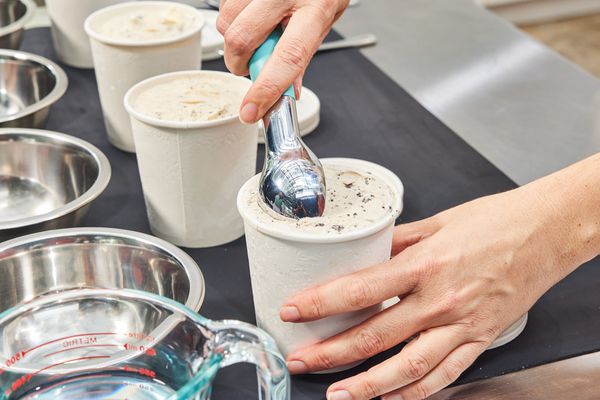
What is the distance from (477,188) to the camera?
1.04m

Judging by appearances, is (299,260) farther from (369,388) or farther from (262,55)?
(262,55)

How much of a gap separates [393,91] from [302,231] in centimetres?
63

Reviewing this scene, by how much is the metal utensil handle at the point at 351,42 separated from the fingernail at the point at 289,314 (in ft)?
2.53

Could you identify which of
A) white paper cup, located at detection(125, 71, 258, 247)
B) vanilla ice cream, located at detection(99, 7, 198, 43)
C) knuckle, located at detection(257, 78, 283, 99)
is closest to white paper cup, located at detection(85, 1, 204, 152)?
vanilla ice cream, located at detection(99, 7, 198, 43)

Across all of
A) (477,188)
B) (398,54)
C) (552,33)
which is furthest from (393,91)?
(552,33)

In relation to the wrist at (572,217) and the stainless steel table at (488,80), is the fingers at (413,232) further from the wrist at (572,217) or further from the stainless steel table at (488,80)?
the stainless steel table at (488,80)

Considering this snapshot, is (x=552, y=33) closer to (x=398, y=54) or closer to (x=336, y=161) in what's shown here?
(x=398, y=54)

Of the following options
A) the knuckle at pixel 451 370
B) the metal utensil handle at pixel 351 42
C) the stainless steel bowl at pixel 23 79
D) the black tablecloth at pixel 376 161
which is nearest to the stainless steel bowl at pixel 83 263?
the black tablecloth at pixel 376 161

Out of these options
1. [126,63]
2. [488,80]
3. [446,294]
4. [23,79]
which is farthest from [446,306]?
[23,79]

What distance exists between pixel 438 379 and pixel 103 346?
30 cm

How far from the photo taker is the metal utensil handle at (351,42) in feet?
4.63

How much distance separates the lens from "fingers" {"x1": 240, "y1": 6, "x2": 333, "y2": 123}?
77 cm

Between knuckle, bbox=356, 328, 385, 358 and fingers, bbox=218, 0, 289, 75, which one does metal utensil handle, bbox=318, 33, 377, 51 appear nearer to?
fingers, bbox=218, 0, 289, 75

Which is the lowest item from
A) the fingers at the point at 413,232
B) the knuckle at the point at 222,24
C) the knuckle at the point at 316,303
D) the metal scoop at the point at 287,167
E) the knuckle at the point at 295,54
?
the fingers at the point at 413,232
